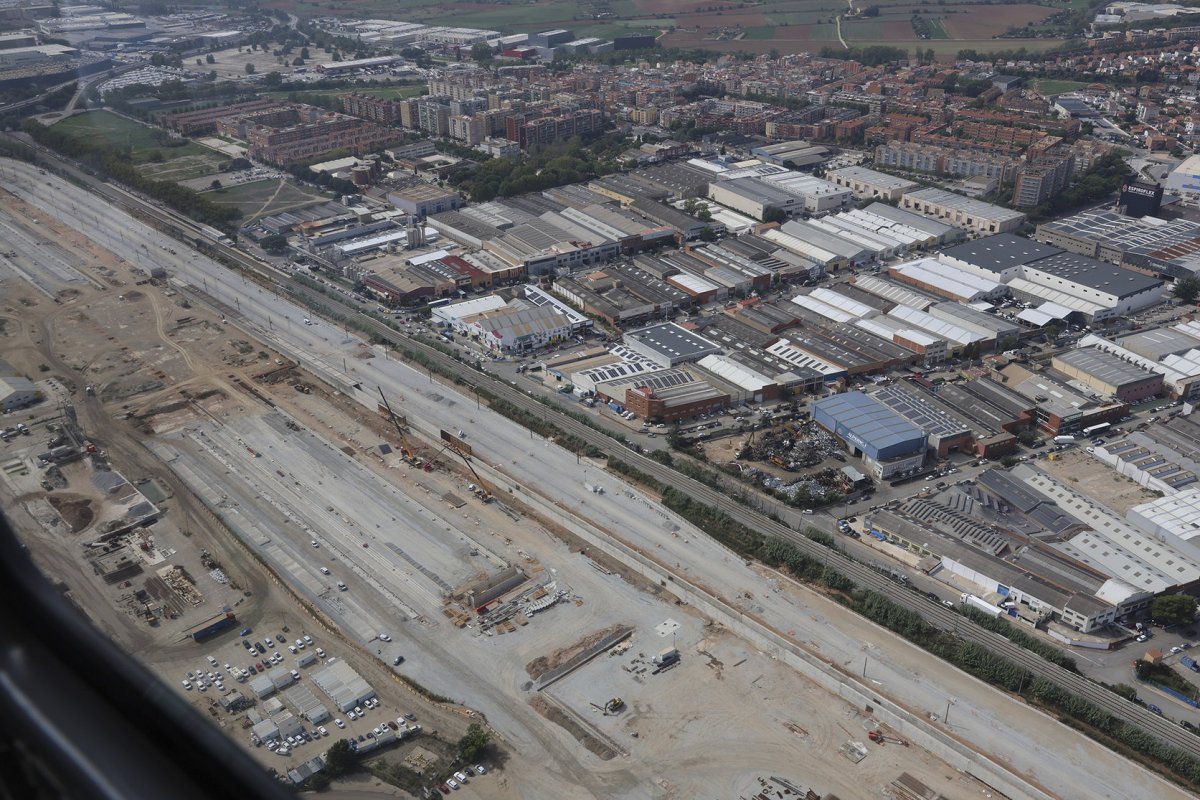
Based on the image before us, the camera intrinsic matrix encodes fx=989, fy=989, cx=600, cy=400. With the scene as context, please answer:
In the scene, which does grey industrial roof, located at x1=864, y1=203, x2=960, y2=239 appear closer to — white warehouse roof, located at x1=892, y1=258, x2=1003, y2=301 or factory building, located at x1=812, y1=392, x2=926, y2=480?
white warehouse roof, located at x1=892, y1=258, x2=1003, y2=301

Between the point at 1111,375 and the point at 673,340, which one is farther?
the point at 673,340

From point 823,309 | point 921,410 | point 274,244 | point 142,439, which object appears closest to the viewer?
point 142,439

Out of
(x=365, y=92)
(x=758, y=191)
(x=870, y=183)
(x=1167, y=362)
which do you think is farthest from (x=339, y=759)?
(x=365, y=92)

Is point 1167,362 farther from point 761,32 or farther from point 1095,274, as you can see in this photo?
point 761,32

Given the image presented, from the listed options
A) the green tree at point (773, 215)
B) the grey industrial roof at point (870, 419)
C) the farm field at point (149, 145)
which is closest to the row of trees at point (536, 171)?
the green tree at point (773, 215)

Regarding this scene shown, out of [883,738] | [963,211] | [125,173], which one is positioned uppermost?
[963,211]

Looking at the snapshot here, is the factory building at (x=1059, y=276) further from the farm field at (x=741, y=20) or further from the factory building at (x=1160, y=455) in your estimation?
the farm field at (x=741, y=20)

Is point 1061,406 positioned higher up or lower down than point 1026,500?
higher up
